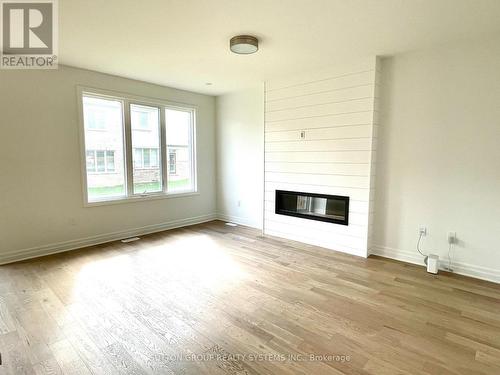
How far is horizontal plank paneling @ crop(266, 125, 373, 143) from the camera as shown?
11.9 feet

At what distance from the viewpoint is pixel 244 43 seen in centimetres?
283

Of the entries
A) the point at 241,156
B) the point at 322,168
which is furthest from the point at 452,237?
the point at 241,156

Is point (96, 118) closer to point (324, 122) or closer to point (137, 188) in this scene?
point (137, 188)

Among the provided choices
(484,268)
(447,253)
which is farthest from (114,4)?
(484,268)

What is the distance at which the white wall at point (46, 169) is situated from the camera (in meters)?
3.42

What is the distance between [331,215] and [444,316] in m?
1.90

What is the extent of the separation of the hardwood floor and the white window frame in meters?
1.19

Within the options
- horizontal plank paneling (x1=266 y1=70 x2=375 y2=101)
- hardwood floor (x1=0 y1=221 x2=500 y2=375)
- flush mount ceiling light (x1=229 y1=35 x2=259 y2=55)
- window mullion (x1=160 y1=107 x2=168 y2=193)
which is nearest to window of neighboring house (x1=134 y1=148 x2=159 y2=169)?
window mullion (x1=160 y1=107 x2=168 y2=193)

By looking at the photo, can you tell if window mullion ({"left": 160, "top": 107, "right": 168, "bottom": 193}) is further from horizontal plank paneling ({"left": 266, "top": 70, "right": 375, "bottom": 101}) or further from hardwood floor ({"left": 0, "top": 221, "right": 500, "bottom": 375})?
horizontal plank paneling ({"left": 266, "top": 70, "right": 375, "bottom": 101})

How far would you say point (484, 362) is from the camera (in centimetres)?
182

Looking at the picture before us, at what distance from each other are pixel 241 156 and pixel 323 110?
77.9 inches

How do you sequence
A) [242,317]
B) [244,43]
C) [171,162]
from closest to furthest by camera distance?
[242,317] < [244,43] < [171,162]

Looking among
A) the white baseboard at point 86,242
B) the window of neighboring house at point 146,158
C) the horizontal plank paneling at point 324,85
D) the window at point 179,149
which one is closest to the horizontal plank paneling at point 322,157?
the horizontal plank paneling at point 324,85

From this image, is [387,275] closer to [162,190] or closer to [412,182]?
[412,182]
